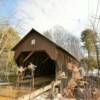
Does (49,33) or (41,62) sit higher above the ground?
(49,33)

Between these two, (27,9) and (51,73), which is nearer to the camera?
(27,9)

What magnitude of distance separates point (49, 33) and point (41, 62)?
17.8 m

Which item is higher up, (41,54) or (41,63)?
(41,54)

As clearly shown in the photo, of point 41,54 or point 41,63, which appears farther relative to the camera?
point 41,63

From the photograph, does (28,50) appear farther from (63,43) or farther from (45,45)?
(63,43)

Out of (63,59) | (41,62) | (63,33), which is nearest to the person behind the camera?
(63,59)

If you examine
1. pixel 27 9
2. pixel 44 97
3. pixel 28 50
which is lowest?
pixel 44 97

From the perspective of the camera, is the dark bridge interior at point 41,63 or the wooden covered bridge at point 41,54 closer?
the wooden covered bridge at point 41,54

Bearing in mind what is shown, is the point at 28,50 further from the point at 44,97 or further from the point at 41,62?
the point at 44,97

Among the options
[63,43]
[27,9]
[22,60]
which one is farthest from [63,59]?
[63,43]

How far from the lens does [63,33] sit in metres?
38.0

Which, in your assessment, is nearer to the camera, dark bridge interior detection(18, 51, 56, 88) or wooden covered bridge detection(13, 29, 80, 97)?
wooden covered bridge detection(13, 29, 80, 97)

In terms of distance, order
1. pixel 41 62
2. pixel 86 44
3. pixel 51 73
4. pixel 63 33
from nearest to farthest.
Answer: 1. pixel 41 62
2. pixel 51 73
3. pixel 86 44
4. pixel 63 33

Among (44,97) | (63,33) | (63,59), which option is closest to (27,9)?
(63,59)
